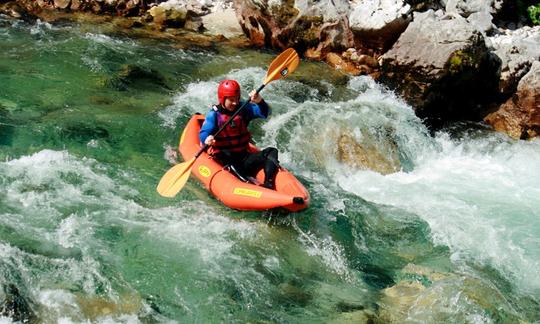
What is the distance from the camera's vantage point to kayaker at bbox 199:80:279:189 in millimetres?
6121

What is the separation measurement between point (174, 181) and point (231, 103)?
1.03m

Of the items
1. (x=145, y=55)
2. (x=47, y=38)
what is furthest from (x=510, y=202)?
(x=47, y=38)

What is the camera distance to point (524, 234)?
6.57 metres

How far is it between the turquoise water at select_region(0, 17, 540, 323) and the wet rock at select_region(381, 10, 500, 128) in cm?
36

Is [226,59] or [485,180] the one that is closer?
[485,180]

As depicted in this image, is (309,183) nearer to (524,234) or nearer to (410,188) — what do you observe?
(410,188)

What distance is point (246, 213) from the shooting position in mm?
5984

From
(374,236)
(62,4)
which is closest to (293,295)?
(374,236)

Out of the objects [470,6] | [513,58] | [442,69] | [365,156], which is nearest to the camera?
[365,156]

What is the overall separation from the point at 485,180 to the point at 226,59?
4.79 meters

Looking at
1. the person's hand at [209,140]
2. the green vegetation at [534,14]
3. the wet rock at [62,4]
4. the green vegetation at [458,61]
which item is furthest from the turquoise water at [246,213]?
the green vegetation at [534,14]

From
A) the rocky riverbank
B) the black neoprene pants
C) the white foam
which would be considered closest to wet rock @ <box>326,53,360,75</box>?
the rocky riverbank

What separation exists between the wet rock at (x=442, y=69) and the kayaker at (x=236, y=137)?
138 inches

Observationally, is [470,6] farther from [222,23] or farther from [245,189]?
[245,189]
